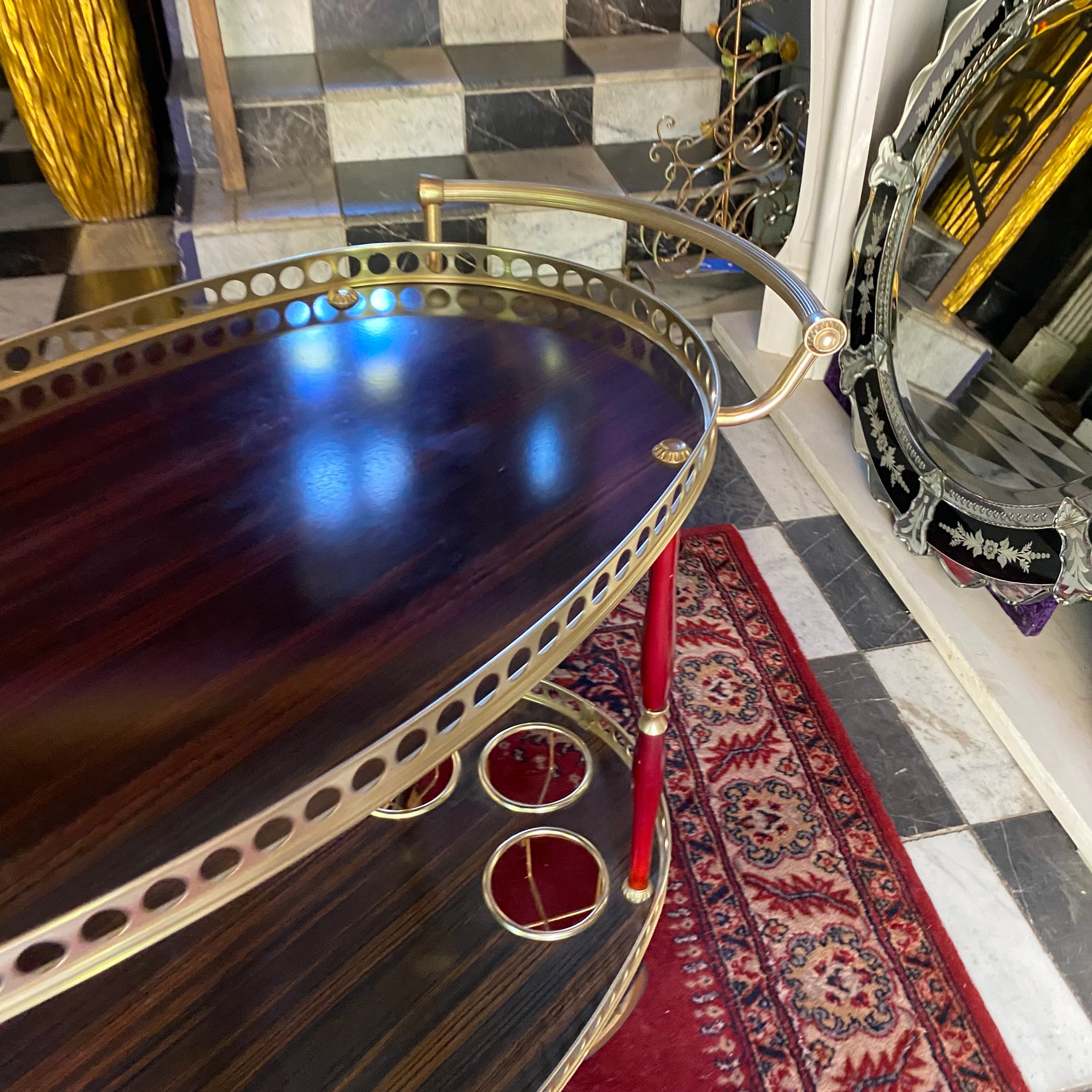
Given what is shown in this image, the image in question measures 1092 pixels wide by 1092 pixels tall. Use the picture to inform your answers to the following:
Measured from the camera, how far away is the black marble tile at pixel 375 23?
2637 millimetres

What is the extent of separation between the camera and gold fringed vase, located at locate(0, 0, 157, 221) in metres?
2.36

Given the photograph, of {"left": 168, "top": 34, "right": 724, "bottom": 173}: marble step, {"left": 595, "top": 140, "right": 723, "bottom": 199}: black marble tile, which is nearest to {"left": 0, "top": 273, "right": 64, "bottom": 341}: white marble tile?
{"left": 168, "top": 34, "right": 724, "bottom": 173}: marble step

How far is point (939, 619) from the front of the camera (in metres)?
1.66

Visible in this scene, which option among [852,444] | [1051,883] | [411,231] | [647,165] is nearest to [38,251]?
[411,231]

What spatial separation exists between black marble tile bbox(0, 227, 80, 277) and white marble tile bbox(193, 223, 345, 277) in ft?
1.63

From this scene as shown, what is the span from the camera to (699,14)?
9.28 feet

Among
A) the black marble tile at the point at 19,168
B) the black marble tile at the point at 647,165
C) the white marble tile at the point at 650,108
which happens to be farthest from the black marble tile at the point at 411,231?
the black marble tile at the point at 19,168

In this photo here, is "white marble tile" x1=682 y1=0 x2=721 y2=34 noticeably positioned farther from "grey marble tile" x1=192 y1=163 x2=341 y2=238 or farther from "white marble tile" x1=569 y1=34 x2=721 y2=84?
"grey marble tile" x1=192 y1=163 x2=341 y2=238

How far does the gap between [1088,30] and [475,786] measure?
1351mm

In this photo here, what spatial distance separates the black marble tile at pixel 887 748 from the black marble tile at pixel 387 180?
56.9 inches

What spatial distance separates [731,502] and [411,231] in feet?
3.42

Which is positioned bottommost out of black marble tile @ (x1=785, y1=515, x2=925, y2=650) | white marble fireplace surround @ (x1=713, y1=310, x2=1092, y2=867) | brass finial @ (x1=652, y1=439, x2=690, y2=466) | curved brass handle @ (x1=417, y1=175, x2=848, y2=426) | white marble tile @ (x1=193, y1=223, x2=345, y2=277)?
black marble tile @ (x1=785, y1=515, x2=925, y2=650)

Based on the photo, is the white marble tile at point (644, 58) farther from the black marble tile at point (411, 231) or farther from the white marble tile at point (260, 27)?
the white marble tile at point (260, 27)

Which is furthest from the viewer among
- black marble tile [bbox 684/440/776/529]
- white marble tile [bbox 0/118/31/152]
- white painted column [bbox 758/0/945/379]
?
white marble tile [bbox 0/118/31/152]
